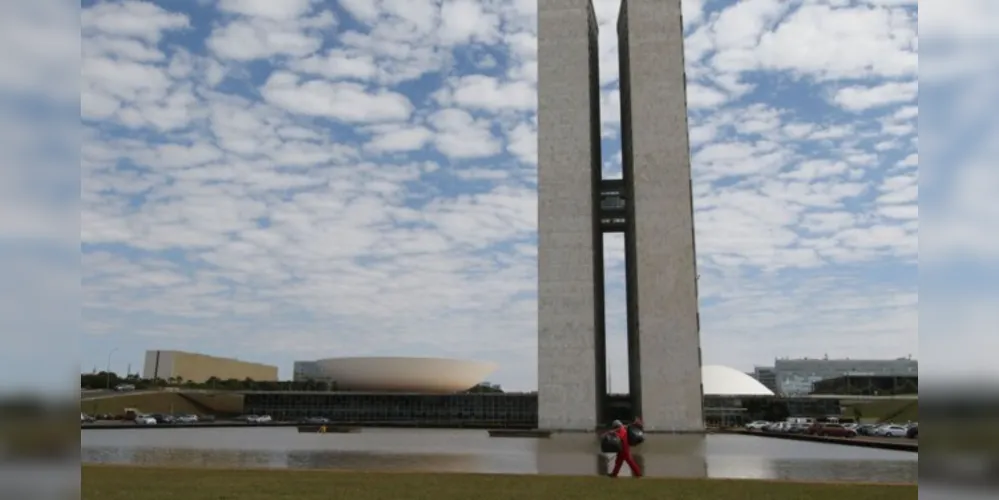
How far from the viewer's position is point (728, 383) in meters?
64.7

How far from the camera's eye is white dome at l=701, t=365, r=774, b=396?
6300 cm

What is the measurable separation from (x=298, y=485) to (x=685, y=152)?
36.4 m

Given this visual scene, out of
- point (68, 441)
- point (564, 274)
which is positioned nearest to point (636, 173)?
point (564, 274)

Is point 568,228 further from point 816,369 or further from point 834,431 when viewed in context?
point 816,369

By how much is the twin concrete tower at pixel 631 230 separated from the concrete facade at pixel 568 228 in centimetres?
6

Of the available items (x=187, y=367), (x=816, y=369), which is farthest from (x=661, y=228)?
(x=816, y=369)

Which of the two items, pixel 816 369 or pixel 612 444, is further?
pixel 816 369

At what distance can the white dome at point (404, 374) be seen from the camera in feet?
227

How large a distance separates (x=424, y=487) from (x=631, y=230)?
37061mm

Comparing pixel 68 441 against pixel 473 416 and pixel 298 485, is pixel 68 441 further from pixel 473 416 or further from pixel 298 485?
pixel 473 416

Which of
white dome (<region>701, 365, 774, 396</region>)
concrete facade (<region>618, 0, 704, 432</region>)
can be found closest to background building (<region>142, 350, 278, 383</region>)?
white dome (<region>701, 365, 774, 396</region>)

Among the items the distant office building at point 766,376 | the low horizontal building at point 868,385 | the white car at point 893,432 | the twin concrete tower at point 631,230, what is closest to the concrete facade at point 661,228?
the twin concrete tower at point 631,230

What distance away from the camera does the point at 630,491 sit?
9.16 meters

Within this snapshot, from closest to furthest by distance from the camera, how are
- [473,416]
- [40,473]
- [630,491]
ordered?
[40,473] → [630,491] → [473,416]
